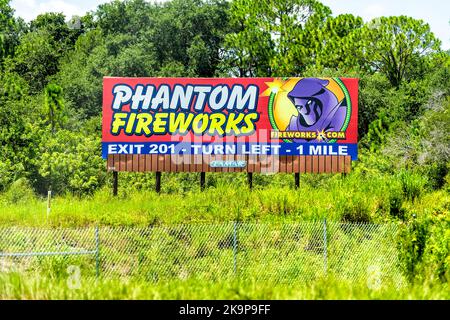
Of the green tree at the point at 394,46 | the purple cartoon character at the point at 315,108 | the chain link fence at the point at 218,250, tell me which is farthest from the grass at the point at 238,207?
the green tree at the point at 394,46

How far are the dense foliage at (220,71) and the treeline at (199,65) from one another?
3.1 inches

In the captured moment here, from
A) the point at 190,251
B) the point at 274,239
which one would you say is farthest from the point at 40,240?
the point at 274,239

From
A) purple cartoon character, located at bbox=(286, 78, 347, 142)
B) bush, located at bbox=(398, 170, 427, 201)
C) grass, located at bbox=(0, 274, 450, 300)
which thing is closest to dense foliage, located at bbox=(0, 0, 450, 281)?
bush, located at bbox=(398, 170, 427, 201)

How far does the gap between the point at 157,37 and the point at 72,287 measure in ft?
137

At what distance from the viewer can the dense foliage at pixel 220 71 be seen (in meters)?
27.7

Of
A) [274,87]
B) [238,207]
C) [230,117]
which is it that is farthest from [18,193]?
[274,87]

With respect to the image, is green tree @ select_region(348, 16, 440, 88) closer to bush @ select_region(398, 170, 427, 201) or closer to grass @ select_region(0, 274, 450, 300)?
bush @ select_region(398, 170, 427, 201)

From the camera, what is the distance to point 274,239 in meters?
17.0

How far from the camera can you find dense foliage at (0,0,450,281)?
27703 mm

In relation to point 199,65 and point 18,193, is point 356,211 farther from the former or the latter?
point 199,65

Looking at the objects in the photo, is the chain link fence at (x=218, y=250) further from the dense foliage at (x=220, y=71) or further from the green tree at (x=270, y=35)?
the green tree at (x=270, y=35)

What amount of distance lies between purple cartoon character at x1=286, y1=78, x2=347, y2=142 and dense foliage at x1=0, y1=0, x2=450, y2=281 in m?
2.28

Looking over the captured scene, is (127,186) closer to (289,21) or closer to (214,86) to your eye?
(214,86)

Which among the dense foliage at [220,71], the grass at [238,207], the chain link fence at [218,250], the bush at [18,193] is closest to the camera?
the chain link fence at [218,250]
